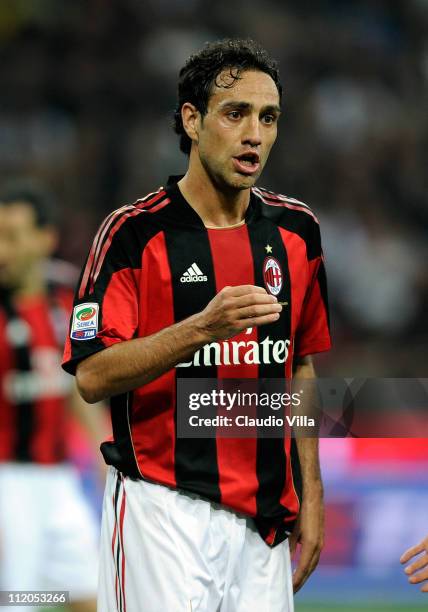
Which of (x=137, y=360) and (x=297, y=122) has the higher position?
(x=297, y=122)

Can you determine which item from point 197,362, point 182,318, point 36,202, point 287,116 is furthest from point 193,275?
point 287,116

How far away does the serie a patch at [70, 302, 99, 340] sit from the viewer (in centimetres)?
280

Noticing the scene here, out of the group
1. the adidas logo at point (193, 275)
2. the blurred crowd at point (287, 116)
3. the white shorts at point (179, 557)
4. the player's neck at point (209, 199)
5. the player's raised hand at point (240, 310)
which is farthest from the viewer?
the blurred crowd at point (287, 116)

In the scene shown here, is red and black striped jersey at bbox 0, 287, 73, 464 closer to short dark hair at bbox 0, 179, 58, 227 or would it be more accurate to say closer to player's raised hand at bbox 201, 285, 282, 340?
short dark hair at bbox 0, 179, 58, 227

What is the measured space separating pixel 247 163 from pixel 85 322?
601 millimetres

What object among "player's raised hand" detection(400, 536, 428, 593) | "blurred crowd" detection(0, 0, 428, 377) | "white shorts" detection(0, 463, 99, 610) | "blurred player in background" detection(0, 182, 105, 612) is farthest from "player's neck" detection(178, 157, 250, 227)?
"blurred crowd" detection(0, 0, 428, 377)

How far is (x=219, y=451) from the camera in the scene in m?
2.89

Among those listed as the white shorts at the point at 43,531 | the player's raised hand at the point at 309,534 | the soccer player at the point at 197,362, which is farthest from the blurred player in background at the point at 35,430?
the soccer player at the point at 197,362

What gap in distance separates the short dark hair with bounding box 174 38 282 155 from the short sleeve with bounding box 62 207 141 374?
16.3 inches

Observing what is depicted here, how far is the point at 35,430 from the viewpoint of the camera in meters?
5.48

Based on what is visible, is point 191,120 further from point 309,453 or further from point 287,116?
point 287,116

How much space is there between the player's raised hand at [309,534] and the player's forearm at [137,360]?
69cm

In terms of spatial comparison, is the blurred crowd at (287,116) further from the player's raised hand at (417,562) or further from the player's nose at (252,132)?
the player's nose at (252,132)

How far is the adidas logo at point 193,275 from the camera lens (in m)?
2.89
